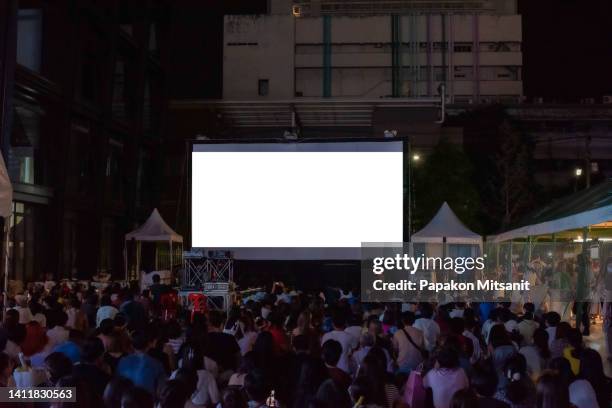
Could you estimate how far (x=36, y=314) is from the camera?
1058 centimetres

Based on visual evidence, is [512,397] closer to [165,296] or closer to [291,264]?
[165,296]

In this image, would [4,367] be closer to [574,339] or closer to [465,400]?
[465,400]

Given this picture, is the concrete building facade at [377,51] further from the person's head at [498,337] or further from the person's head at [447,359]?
the person's head at [447,359]

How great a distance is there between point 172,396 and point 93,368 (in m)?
1.67

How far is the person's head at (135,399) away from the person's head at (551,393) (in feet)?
8.74

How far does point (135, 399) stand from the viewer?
4.85m

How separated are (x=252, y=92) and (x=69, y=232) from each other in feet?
68.2

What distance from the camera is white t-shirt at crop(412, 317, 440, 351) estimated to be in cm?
968

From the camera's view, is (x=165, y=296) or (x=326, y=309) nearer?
(x=326, y=309)

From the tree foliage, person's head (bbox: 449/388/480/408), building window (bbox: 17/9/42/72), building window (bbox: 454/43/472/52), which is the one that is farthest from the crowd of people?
building window (bbox: 454/43/472/52)

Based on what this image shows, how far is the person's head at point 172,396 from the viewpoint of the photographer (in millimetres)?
5066

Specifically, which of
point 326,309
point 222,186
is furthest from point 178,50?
point 326,309

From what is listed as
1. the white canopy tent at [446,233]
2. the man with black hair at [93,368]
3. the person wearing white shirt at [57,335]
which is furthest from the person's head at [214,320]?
the white canopy tent at [446,233]

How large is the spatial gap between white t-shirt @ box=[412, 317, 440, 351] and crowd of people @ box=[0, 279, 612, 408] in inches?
0.7
